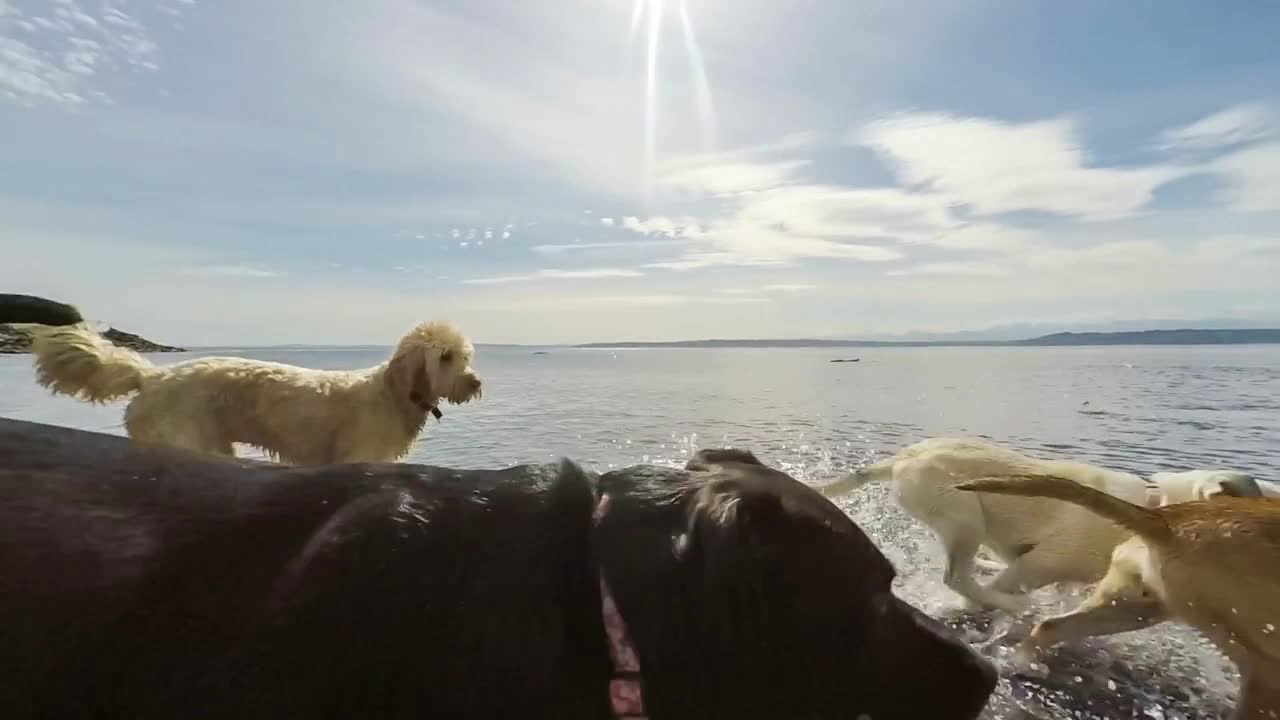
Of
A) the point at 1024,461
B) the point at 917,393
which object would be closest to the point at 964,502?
the point at 1024,461

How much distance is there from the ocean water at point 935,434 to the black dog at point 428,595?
6.23 feet

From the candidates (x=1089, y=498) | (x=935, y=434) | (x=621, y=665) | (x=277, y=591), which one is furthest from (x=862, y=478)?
(x=935, y=434)

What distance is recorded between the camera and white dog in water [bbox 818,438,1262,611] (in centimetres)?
390

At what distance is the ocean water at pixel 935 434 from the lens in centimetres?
332

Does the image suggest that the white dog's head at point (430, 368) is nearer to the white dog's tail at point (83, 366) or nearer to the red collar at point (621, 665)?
the white dog's tail at point (83, 366)

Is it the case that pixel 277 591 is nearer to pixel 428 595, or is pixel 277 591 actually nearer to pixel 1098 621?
pixel 428 595

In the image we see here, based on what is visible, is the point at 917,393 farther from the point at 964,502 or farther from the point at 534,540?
the point at 534,540

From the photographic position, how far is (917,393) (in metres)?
17.3

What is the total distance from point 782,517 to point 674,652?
1.05 ft

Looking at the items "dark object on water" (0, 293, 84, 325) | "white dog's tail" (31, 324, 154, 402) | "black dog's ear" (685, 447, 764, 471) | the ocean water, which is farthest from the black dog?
"dark object on water" (0, 293, 84, 325)

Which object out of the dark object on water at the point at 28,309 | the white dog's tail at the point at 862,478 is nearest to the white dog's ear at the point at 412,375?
the white dog's tail at the point at 862,478

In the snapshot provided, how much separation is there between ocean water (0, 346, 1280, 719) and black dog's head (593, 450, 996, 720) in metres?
1.63

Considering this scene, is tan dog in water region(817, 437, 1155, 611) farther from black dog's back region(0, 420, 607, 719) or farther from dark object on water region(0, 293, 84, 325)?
dark object on water region(0, 293, 84, 325)

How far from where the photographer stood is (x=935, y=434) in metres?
10.1
